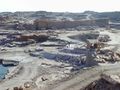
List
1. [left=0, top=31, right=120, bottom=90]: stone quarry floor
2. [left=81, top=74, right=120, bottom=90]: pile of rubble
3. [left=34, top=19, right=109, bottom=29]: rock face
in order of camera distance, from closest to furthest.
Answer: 1. [left=81, top=74, right=120, bottom=90]: pile of rubble
2. [left=0, top=31, right=120, bottom=90]: stone quarry floor
3. [left=34, top=19, right=109, bottom=29]: rock face

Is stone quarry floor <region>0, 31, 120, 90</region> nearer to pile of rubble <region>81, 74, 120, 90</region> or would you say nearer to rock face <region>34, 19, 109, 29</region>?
pile of rubble <region>81, 74, 120, 90</region>

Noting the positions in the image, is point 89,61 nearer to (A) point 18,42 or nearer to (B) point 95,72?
(B) point 95,72

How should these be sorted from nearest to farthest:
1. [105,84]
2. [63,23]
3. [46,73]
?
[105,84]
[46,73]
[63,23]

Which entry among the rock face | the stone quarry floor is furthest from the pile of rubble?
the rock face

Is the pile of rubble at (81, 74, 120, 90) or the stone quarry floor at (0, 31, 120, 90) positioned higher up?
the pile of rubble at (81, 74, 120, 90)

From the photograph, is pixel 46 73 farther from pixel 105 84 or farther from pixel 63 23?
pixel 63 23

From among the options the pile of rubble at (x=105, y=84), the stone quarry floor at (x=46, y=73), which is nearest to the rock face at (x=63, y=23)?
the stone quarry floor at (x=46, y=73)

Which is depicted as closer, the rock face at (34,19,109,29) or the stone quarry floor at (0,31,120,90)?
the stone quarry floor at (0,31,120,90)

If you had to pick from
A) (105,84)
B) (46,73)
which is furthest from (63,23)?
(105,84)

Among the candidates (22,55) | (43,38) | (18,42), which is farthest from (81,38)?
(22,55)

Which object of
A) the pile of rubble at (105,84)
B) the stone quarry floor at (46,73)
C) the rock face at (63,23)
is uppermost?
the pile of rubble at (105,84)

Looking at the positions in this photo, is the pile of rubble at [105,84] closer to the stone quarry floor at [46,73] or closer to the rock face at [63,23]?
the stone quarry floor at [46,73]
